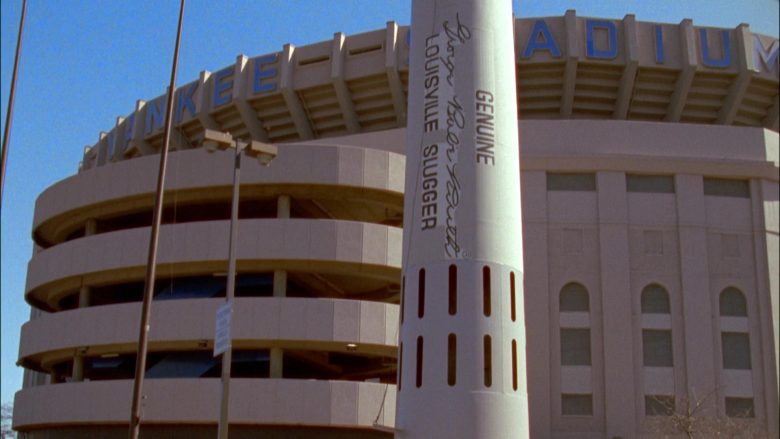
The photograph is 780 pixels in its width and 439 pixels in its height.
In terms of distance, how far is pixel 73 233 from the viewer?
5200 centimetres

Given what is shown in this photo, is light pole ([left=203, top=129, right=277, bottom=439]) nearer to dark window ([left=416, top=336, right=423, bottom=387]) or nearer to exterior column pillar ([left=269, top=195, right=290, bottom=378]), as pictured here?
dark window ([left=416, top=336, right=423, bottom=387])

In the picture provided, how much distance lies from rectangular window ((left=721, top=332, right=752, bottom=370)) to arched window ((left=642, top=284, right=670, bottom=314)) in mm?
2948

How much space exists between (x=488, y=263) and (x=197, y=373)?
785 inches

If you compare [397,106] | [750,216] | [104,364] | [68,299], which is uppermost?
[397,106]

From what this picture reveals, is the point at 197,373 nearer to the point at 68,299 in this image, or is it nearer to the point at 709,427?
the point at 68,299

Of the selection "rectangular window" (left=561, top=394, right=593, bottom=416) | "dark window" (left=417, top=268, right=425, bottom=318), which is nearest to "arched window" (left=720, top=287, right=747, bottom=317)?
"rectangular window" (left=561, top=394, right=593, bottom=416)

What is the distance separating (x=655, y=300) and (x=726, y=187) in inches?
271

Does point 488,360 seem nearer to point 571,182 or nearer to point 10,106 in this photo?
point 10,106

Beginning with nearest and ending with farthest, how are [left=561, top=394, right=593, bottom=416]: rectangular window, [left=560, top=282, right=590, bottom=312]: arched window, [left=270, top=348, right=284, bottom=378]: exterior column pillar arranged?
[left=270, top=348, right=284, bottom=378]: exterior column pillar → [left=561, top=394, right=593, bottom=416]: rectangular window → [left=560, top=282, right=590, bottom=312]: arched window

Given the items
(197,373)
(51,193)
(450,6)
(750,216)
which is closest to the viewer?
(450,6)

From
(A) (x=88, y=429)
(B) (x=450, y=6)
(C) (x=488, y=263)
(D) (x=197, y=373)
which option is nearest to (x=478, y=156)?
(C) (x=488, y=263)

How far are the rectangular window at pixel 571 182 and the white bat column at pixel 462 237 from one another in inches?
599

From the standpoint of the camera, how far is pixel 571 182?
4512 cm

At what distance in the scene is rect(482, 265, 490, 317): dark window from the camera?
2688 centimetres
